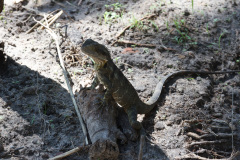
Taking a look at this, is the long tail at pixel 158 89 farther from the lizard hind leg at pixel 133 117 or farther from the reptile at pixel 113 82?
the lizard hind leg at pixel 133 117

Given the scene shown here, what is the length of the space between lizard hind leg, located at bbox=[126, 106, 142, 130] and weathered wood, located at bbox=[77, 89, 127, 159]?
20cm

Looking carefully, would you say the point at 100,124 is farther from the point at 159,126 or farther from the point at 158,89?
the point at 158,89

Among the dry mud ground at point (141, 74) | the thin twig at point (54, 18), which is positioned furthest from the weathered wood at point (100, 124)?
the thin twig at point (54, 18)

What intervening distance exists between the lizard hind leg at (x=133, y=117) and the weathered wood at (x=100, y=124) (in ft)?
0.66

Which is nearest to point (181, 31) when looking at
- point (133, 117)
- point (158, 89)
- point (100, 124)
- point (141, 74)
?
point (141, 74)

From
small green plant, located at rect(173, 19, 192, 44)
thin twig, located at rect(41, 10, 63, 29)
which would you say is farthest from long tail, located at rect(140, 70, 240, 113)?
thin twig, located at rect(41, 10, 63, 29)

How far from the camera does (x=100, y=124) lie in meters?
3.18

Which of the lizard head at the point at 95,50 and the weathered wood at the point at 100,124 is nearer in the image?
the weathered wood at the point at 100,124

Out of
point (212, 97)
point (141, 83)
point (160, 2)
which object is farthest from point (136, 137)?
point (160, 2)

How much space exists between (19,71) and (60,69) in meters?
0.70

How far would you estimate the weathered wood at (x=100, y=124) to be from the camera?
9.74 ft

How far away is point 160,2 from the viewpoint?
20.2ft

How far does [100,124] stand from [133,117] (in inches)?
21.5

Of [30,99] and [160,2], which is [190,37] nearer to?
[160,2]
